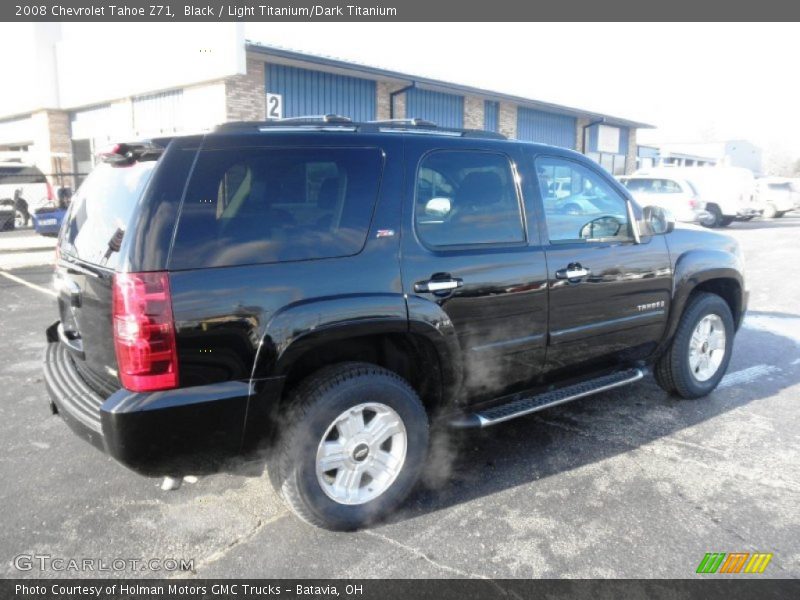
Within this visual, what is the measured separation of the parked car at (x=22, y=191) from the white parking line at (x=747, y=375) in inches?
656

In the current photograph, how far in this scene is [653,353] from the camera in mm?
4422

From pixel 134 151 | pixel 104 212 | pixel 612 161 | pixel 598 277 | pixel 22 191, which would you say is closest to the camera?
A: pixel 134 151

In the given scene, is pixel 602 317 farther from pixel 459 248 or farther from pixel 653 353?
pixel 459 248

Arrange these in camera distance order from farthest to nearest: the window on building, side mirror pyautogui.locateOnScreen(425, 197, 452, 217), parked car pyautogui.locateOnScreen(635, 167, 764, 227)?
the window on building → parked car pyautogui.locateOnScreen(635, 167, 764, 227) → side mirror pyautogui.locateOnScreen(425, 197, 452, 217)

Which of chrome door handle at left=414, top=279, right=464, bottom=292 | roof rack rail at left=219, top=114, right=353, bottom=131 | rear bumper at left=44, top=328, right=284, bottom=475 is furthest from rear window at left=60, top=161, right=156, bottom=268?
chrome door handle at left=414, top=279, right=464, bottom=292

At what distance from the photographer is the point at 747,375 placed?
17.7 ft

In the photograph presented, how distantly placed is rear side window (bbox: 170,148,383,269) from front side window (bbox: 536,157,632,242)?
122 cm

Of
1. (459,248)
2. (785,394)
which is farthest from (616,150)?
(459,248)

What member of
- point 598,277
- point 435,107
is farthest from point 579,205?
point 435,107

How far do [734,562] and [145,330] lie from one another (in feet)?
9.04

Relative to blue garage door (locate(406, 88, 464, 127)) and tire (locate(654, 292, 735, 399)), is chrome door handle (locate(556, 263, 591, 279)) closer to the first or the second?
tire (locate(654, 292, 735, 399))

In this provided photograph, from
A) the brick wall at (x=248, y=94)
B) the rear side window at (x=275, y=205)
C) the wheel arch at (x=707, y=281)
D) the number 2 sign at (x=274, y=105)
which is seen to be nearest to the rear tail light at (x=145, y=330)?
the rear side window at (x=275, y=205)

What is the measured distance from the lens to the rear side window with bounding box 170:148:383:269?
2.58 meters

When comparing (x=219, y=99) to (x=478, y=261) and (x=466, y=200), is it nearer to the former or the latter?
(x=466, y=200)
